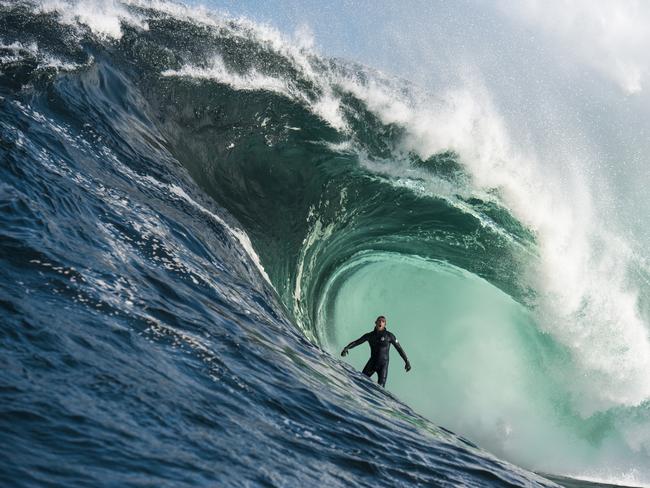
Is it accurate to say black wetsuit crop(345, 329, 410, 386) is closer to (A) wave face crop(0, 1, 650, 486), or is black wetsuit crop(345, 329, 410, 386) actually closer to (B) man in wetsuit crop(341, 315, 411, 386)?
(B) man in wetsuit crop(341, 315, 411, 386)

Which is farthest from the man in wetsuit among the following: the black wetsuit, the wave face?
the wave face

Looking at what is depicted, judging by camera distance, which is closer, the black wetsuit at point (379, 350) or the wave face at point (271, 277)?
the wave face at point (271, 277)

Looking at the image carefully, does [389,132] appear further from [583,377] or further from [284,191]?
[583,377]

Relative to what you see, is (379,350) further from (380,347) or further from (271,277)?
(271,277)

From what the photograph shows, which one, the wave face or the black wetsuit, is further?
the black wetsuit

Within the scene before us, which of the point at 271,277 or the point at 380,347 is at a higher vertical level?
the point at 271,277

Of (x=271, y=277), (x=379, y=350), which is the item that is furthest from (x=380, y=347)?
(x=271, y=277)

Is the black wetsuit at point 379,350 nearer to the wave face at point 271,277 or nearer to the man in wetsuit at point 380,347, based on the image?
the man in wetsuit at point 380,347

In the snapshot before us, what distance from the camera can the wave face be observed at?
14.4 feet

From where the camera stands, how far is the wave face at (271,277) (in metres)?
4.39

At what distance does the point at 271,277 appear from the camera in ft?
36.4

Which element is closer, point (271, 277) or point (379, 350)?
point (271, 277)

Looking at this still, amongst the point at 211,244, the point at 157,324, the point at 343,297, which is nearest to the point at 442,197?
the point at 343,297

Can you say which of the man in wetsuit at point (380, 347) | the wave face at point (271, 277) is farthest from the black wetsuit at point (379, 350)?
the wave face at point (271, 277)
